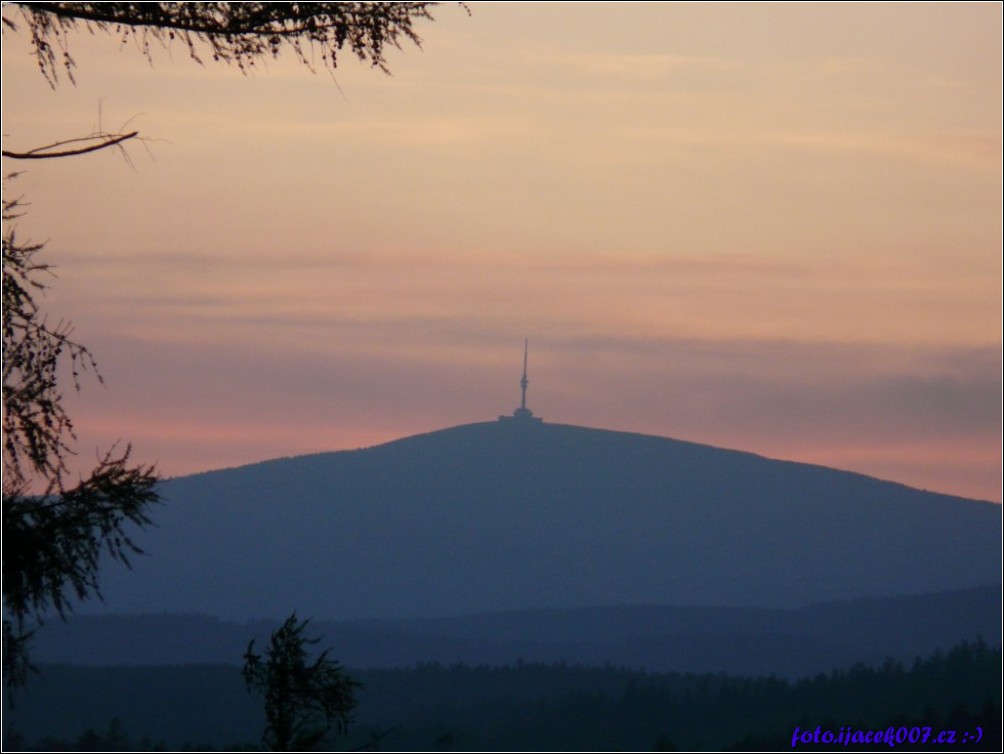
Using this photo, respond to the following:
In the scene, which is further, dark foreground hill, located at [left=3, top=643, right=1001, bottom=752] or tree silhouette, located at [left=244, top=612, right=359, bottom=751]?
dark foreground hill, located at [left=3, top=643, right=1001, bottom=752]

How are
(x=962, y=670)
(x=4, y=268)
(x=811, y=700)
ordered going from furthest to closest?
(x=811, y=700), (x=962, y=670), (x=4, y=268)

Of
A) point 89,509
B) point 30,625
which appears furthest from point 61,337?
point 30,625

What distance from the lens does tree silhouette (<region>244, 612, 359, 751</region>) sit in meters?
14.6

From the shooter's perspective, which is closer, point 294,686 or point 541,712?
point 294,686

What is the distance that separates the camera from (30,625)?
991 centimetres

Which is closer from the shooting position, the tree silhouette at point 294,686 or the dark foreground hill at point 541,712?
the tree silhouette at point 294,686

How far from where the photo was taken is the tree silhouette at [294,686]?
14594 millimetres

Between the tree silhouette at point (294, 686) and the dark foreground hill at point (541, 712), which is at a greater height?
the dark foreground hill at point (541, 712)

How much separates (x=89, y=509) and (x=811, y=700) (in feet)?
616

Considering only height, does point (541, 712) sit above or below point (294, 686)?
above

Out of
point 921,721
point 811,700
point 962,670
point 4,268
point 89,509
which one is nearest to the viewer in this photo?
point 4,268

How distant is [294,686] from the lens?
587 inches

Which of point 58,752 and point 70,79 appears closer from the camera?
point 70,79

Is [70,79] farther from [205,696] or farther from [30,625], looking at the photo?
[205,696]
